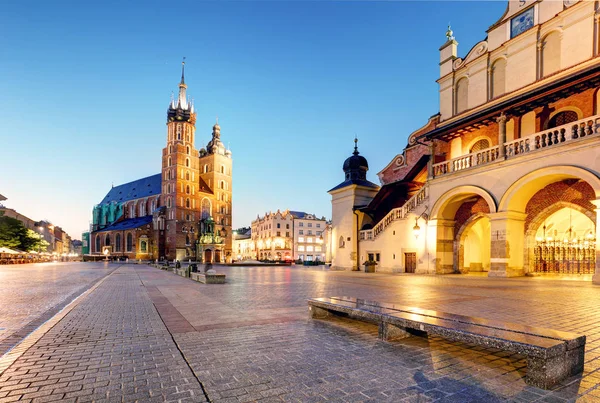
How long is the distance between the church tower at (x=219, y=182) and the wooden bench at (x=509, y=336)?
276 feet

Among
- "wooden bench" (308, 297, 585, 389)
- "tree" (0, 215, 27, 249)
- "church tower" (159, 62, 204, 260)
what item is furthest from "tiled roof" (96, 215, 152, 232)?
"wooden bench" (308, 297, 585, 389)

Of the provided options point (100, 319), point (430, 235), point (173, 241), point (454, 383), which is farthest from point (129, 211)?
point (454, 383)

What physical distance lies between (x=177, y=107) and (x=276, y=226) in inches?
1629

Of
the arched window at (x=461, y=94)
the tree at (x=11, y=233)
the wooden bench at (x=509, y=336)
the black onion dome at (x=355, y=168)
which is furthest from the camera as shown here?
the tree at (x=11, y=233)

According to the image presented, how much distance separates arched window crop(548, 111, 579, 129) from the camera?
766 inches

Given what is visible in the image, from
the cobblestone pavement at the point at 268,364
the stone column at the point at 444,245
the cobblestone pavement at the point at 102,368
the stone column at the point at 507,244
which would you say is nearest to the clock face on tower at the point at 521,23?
the stone column at the point at 507,244

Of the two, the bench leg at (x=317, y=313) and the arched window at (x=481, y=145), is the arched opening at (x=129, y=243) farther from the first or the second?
the bench leg at (x=317, y=313)

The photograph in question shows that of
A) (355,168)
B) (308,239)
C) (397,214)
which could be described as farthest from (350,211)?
(308,239)

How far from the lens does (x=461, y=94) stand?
2764cm

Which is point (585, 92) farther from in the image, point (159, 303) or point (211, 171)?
point (211, 171)

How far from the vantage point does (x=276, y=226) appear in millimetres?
98500

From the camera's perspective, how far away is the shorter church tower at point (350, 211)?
101 ft

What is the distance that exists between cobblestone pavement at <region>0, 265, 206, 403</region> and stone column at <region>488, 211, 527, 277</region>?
17749 millimetres

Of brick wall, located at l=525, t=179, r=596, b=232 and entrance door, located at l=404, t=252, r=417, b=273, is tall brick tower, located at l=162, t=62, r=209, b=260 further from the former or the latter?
brick wall, located at l=525, t=179, r=596, b=232
